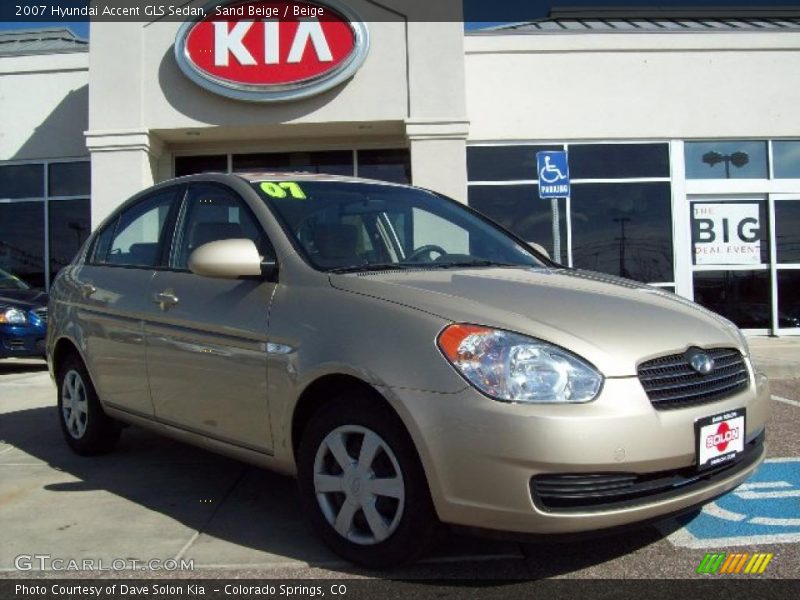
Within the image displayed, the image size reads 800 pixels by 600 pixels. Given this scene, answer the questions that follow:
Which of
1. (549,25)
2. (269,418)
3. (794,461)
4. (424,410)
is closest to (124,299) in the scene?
(269,418)

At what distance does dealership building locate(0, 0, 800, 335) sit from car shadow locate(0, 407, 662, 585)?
6.83 metres

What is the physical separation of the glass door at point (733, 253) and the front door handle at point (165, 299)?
10.2 metres

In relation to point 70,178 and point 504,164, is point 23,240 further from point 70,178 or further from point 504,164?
point 504,164

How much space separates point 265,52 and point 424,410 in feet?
31.1

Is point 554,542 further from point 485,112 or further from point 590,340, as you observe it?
point 485,112

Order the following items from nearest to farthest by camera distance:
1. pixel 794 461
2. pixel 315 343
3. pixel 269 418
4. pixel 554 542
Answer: pixel 554 542 → pixel 315 343 → pixel 269 418 → pixel 794 461

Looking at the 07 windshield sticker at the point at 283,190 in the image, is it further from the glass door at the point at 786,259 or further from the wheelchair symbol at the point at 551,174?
the glass door at the point at 786,259

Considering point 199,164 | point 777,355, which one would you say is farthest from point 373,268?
point 199,164

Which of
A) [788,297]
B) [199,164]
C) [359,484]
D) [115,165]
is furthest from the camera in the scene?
[199,164]

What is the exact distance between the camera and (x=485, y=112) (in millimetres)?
11852

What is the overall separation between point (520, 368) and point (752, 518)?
5.69ft

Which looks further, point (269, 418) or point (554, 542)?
point (269, 418)

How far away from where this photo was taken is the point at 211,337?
3.42 m

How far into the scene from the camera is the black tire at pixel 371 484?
104 inches
